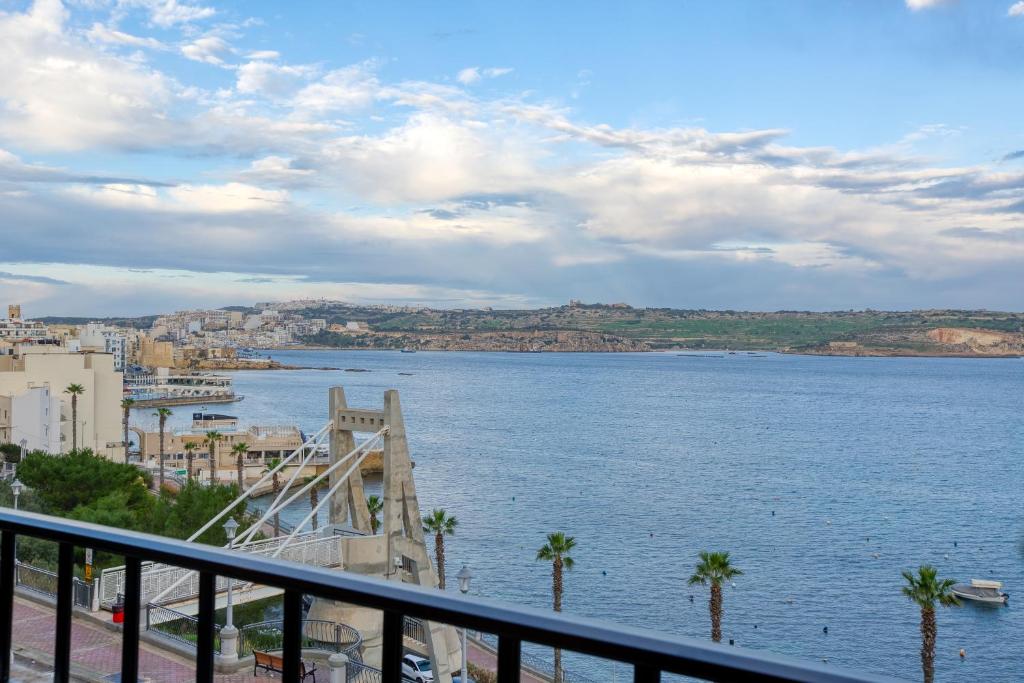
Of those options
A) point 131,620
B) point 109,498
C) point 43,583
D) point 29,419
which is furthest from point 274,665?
point 29,419

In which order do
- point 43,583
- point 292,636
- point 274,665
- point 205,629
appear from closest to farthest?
point 292,636
point 205,629
point 274,665
point 43,583

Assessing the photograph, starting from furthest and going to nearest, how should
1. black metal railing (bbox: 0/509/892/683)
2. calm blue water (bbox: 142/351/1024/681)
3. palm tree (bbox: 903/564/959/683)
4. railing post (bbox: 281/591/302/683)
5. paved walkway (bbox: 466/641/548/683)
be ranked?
1. calm blue water (bbox: 142/351/1024/681)
2. paved walkway (bbox: 466/641/548/683)
3. palm tree (bbox: 903/564/959/683)
4. railing post (bbox: 281/591/302/683)
5. black metal railing (bbox: 0/509/892/683)

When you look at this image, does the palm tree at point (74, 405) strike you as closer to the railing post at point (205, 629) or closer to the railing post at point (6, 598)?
the railing post at point (6, 598)

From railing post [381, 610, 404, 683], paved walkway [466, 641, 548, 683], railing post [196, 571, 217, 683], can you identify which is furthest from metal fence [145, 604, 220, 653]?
paved walkway [466, 641, 548, 683]

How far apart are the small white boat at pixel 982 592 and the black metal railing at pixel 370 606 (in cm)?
4258

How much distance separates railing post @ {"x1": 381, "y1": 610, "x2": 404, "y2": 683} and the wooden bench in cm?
29

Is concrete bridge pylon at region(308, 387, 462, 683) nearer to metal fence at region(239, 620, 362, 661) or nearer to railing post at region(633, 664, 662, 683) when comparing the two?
metal fence at region(239, 620, 362, 661)

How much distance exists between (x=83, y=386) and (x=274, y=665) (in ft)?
185

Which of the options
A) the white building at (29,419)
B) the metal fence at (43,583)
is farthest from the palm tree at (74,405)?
the metal fence at (43,583)

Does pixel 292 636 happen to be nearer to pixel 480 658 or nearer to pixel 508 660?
pixel 508 660

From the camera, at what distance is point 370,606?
1720mm

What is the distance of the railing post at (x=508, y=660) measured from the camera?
161cm

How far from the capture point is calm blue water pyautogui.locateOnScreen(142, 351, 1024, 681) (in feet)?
121

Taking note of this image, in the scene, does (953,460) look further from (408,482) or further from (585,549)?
(408,482)
